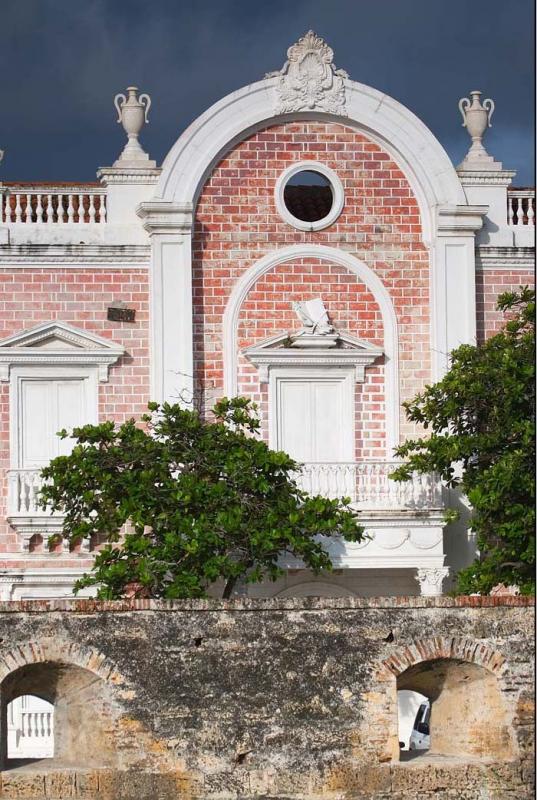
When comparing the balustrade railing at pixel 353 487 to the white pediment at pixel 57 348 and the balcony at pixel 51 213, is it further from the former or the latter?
the balcony at pixel 51 213

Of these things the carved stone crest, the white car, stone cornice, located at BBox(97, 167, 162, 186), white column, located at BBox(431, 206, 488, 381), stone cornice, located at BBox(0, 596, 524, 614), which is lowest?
the white car

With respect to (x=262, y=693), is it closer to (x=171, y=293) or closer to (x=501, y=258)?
(x=171, y=293)

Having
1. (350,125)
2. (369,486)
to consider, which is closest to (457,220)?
(350,125)

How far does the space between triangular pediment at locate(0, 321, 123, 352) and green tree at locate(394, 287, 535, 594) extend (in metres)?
5.49

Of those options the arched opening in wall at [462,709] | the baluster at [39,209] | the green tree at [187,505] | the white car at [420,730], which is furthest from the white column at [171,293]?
the arched opening in wall at [462,709]

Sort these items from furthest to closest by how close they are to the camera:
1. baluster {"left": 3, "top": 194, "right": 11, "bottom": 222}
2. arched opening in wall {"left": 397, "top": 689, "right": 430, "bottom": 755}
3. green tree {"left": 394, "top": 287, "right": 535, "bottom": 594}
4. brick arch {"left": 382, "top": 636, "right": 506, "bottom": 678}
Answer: baluster {"left": 3, "top": 194, "right": 11, "bottom": 222}, arched opening in wall {"left": 397, "top": 689, "right": 430, "bottom": 755}, green tree {"left": 394, "top": 287, "right": 535, "bottom": 594}, brick arch {"left": 382, "top": 636, "right": 506, "bottom": 678}

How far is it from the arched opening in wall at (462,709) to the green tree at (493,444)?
21.6 feet

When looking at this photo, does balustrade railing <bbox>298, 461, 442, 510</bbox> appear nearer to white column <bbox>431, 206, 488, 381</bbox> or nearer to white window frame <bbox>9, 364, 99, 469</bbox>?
white column <bbox>431, 206, 488, 381</bbox>

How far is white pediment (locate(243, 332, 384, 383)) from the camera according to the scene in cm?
3656

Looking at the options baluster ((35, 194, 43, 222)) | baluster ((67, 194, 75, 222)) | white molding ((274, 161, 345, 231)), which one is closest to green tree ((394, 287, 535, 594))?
white molding ((274, 161, 345, 231))

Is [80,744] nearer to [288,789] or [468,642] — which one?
[288,789]

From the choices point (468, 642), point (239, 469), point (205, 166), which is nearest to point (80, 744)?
point (468, 642)

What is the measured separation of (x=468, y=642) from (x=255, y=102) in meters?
14.8

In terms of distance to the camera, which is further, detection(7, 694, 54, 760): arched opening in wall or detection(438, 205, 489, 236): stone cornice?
detection(438, 205, 489, 236): stone cornice
